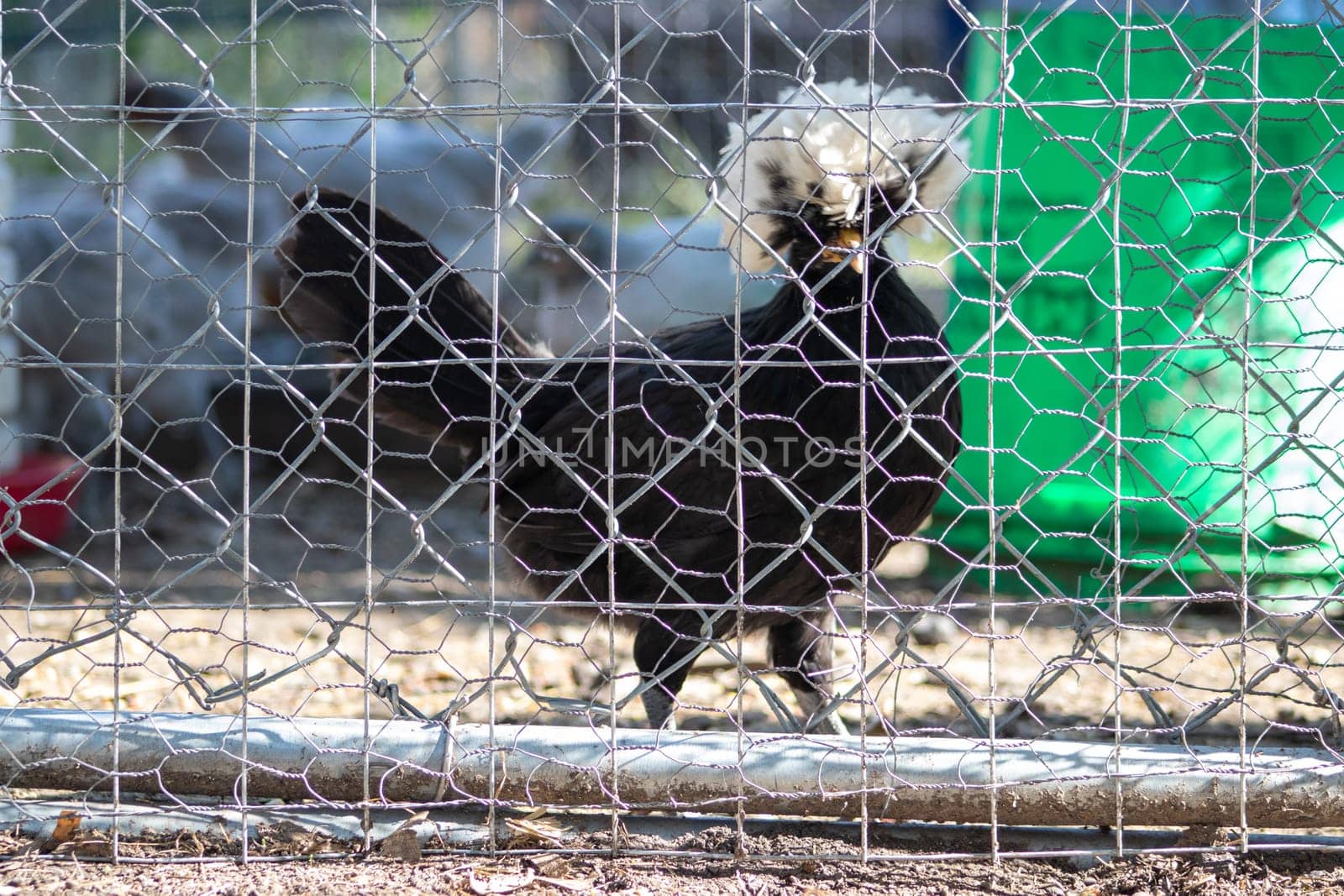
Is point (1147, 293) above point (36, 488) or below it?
above

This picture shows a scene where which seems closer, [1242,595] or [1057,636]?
[1242,595]

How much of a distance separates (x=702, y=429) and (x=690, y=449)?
0.70 metres

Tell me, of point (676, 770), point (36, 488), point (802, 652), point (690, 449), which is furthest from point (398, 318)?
point (36, 488)

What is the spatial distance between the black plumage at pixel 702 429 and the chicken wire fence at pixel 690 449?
2 centimetres

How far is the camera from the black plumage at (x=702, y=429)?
93.7 inches

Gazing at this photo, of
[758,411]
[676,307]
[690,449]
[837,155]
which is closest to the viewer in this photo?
[690,449]

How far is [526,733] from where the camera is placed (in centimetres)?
185

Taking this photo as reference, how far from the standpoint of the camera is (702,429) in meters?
2.45

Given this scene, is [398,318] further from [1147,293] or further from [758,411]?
[1147,293]

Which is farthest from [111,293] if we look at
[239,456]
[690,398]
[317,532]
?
[690,398]

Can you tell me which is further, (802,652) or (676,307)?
(802,652)

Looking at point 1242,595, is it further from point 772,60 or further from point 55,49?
point 55,49

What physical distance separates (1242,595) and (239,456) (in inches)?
202

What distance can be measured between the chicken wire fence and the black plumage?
2cm
